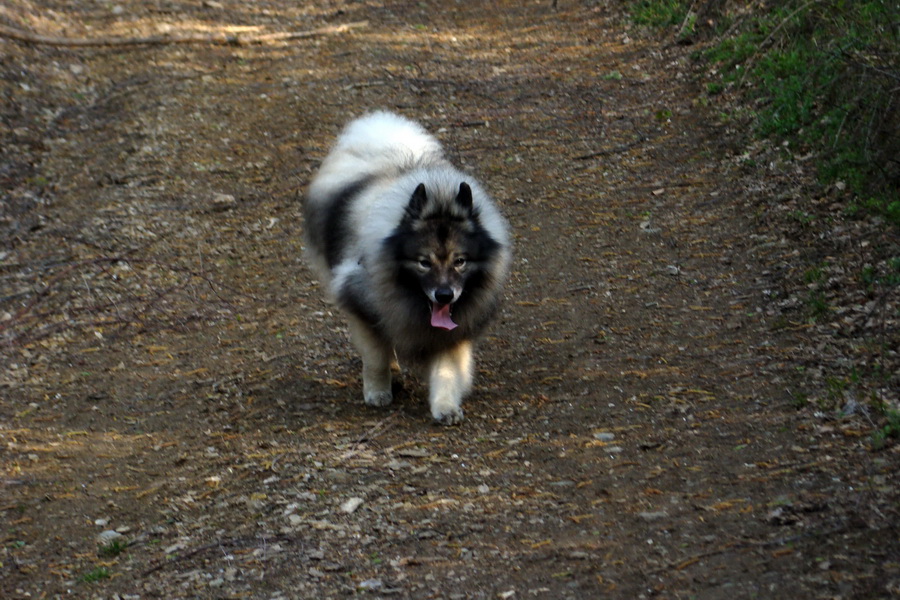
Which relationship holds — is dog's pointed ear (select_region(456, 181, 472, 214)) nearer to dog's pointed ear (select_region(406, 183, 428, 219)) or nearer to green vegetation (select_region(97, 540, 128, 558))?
dog's pointed ear (select_region(406, 183, 428, 219))

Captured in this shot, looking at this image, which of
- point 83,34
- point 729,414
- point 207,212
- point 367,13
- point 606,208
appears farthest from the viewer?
point 367,13

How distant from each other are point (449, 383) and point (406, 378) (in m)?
0.88

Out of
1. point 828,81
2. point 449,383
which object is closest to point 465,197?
point 449,383

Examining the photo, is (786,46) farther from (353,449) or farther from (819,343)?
(353,449)

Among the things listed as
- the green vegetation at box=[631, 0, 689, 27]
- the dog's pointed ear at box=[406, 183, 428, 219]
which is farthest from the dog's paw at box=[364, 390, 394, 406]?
the green vegetation at box=[631, 0, 689, 27]

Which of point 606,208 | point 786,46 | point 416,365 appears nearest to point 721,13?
point 786,46

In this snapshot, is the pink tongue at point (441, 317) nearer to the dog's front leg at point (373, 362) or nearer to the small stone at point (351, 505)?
the dog's front leg at point (373, 362)

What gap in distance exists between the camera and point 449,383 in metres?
5.53

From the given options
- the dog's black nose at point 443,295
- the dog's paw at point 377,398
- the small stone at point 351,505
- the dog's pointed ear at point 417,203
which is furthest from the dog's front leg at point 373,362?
the small stone at point 351,505

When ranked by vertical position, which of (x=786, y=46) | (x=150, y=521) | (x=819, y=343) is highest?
(x=786, y=46)

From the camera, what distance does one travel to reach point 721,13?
10.2 m

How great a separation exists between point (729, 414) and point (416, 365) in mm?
1793

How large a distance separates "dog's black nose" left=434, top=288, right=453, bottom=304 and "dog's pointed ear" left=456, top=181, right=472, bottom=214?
45cm

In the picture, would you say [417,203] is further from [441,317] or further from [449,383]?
[449,383]
